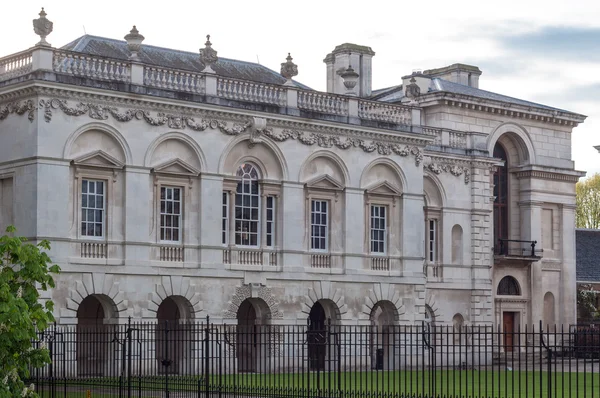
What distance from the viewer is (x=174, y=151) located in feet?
134

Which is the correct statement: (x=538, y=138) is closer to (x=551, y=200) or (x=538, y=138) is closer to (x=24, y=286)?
(x=551, y=200)

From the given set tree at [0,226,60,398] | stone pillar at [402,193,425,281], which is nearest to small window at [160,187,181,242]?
stone pillar at [402,193,425,281]

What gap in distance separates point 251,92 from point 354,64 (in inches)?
529

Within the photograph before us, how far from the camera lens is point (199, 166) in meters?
41.4

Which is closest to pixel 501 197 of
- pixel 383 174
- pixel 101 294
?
pixel 383 174

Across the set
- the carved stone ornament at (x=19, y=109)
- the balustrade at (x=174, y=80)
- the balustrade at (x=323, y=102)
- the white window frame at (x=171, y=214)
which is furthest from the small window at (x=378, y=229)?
the carved stone ornament at (x=19, y=109)

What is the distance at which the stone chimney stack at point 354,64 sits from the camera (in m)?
55.3

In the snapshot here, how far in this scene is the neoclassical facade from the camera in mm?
38406

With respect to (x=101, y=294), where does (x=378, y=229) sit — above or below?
above

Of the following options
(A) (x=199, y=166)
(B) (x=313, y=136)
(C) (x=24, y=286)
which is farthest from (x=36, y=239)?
(C) (x=24, y=286)

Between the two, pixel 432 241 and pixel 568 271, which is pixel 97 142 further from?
pixel 568 271

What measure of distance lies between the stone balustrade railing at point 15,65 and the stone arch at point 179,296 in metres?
7.81

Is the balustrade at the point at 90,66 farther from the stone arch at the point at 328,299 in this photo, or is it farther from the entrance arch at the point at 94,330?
the stone arch at the point at 328,299

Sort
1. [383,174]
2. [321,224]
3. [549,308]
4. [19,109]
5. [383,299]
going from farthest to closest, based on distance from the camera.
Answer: [549,308], [383,174], [383,299], [321,224], [19,109]
